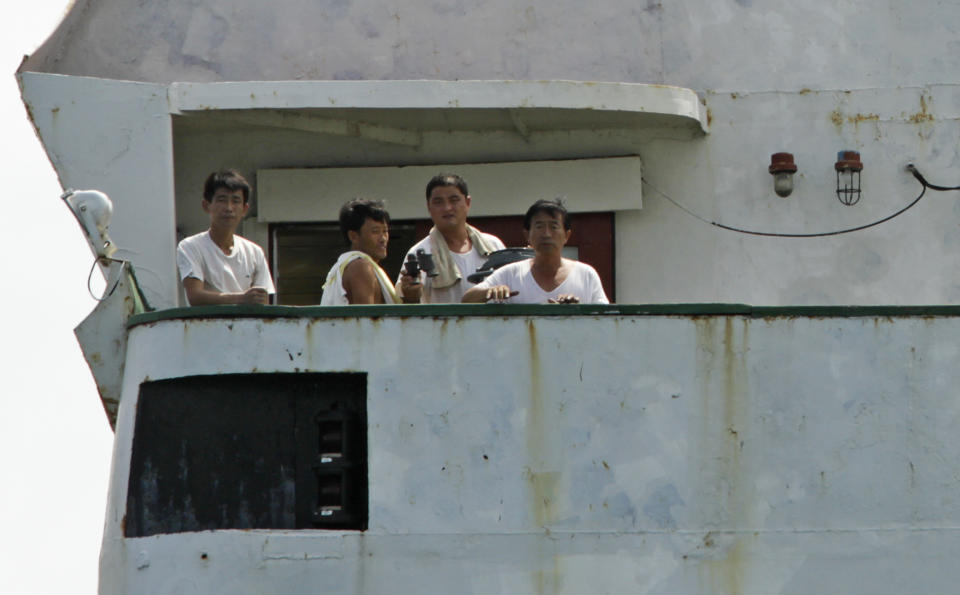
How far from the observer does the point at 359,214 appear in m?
9.93

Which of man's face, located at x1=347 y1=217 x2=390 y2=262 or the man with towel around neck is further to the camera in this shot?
the man with towel around neck

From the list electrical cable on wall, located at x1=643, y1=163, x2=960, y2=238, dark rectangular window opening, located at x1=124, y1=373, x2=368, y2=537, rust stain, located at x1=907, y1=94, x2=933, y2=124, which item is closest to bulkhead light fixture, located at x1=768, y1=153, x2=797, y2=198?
electrical cable on wall, located at x1=643, y1=163, x2=960, y2=238

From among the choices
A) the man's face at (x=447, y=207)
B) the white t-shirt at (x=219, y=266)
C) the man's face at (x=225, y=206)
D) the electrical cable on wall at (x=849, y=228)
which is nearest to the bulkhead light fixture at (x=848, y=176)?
the electrical cable on wall at (x=849, y=228)

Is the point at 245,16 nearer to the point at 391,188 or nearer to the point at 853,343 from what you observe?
the point at 391,188

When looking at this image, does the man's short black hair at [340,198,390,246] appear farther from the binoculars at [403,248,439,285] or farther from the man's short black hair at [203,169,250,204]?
the man's short black hair at [203,169,250,204]

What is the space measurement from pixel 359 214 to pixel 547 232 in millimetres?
884

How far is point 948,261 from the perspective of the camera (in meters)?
11.8

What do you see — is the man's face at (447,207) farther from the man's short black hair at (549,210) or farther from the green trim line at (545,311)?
the green trim line at (545,311)

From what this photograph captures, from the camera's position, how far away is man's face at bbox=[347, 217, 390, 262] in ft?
32.6

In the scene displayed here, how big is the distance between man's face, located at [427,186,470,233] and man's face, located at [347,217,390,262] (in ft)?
1.39

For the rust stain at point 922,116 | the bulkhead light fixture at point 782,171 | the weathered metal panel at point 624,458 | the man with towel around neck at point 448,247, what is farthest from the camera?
the rust stain at point 922,116

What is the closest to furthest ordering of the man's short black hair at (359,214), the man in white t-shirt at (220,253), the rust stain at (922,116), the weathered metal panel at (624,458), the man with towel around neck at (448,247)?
the weathered metal panel at (624,458)
the man's short black hair at (359,214)
the man in white t-shirt at (220,253)
the man with towel around neck at (448,247)
the rust stain at (922,116)

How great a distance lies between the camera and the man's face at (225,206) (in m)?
10.2

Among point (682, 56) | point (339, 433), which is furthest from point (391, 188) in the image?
point (339, 433)
